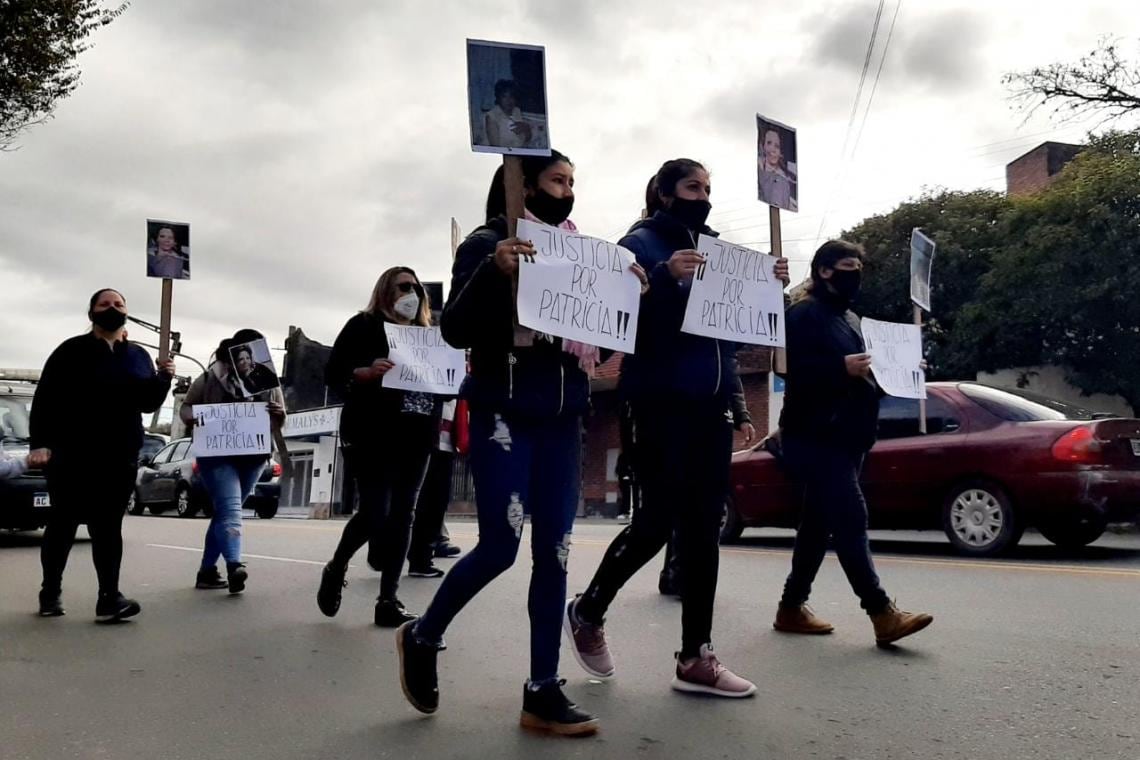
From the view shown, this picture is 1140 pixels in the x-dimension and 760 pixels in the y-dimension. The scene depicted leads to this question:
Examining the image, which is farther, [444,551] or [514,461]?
[444,551]

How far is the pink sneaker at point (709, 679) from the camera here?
4.04m

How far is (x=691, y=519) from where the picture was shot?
160 inches

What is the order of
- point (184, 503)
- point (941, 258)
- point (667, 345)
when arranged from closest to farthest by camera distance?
1. point (667, 345)
2. point (184, 503)
3. point (941, 258)

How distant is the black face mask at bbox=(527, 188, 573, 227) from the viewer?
3.72 metres

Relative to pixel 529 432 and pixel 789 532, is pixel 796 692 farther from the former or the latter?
pixel 789 532

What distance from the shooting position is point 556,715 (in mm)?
3520

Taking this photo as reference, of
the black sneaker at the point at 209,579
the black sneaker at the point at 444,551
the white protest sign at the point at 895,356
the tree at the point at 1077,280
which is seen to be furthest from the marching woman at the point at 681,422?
the tree at the point at 1077,280

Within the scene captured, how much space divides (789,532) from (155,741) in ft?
38.1

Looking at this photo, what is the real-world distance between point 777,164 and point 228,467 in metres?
3.79

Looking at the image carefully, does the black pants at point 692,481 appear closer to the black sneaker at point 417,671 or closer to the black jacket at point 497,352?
the black jacket at point 497,352

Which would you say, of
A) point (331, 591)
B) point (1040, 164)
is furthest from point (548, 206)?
point (1040, 164)

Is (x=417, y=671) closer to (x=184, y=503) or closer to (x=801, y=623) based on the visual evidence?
(x=801, y=623)

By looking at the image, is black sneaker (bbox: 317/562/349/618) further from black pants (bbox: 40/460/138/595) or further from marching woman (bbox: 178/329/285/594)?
marching woman (bbox: 178/329/285/594)

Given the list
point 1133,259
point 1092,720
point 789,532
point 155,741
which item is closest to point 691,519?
point 1092,720
